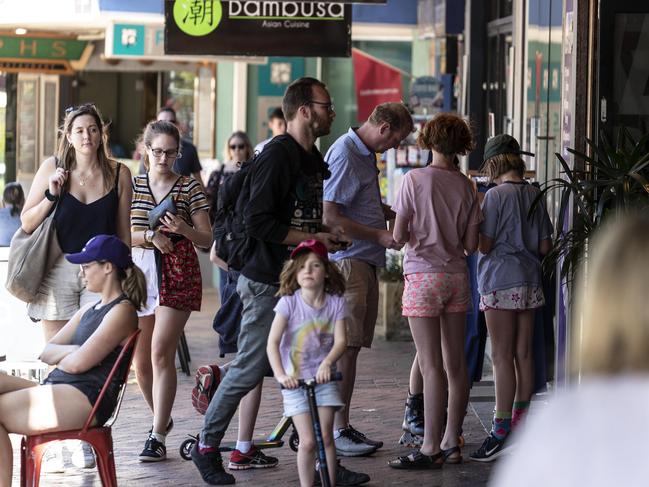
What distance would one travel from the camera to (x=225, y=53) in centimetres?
1110

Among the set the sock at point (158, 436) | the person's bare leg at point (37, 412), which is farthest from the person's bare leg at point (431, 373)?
the person's bare leg at point (37, 412)

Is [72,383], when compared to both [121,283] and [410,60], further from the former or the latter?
[410,60]

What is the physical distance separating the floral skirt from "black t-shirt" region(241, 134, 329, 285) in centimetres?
81

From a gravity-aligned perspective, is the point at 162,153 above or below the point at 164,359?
above

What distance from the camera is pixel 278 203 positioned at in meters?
6.60

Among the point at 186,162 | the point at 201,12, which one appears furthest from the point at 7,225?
the point at 201,12

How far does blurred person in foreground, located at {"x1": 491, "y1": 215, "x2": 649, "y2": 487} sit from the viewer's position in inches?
84.0

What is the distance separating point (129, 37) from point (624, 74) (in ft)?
27.2

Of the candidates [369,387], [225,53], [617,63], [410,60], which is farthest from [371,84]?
[617,63]

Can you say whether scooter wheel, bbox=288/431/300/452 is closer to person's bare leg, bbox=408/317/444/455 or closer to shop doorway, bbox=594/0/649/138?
person's bare leg, bbox=408/317/444/455

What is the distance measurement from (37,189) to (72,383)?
174 centimetres

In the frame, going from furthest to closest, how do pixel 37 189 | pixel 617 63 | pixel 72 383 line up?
pixel 617 63 < pixel 37 189 < pixel 72 383

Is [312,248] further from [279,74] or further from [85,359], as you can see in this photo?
[279,74]

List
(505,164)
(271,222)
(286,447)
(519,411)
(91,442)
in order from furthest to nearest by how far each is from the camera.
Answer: (286,447)
(519,411)
(505,164)
(271,222)
(91,442)
